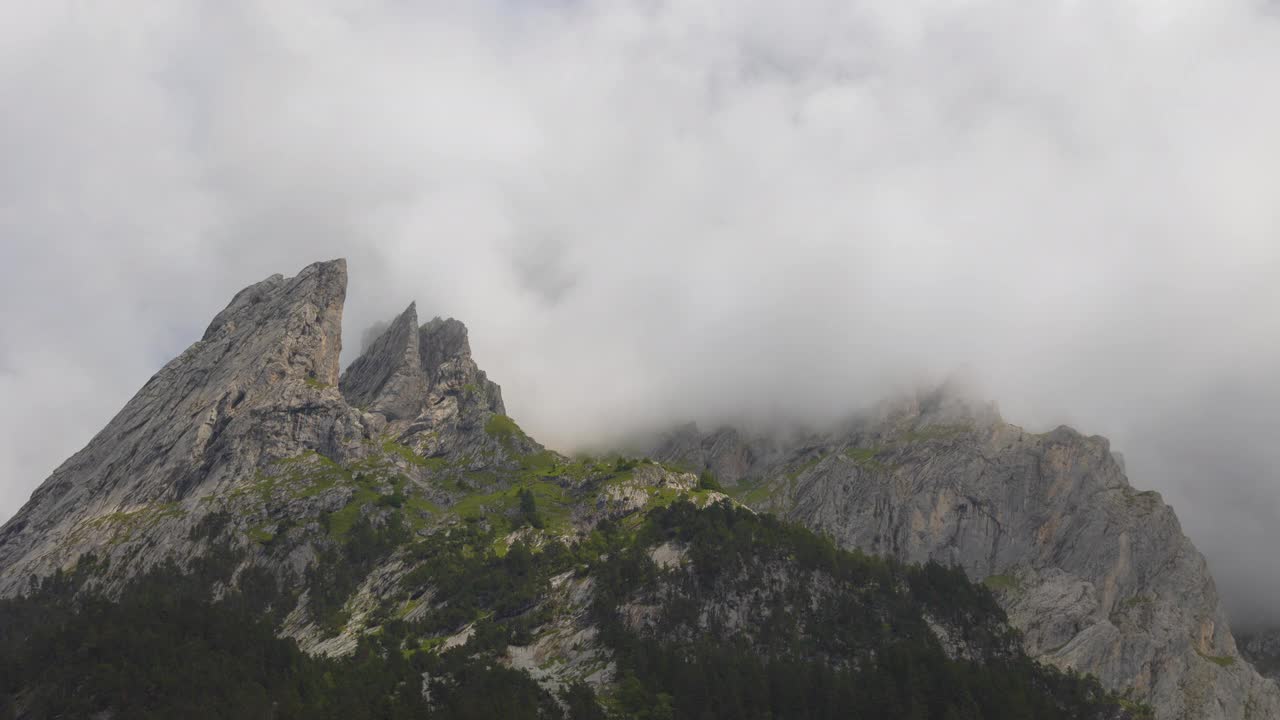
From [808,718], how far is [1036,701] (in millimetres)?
42163

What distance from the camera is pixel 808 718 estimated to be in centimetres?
15700

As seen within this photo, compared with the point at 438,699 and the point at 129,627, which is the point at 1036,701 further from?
the point at 129,627

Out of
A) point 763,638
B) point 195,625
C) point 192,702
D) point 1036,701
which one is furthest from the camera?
point 763,638

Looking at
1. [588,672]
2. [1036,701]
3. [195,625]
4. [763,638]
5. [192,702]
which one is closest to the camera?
[192,702]

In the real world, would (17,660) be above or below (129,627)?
below

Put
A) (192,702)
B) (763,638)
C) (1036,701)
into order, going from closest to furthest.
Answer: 1. (192,702)
2. (1036,701)
3. (763,638)

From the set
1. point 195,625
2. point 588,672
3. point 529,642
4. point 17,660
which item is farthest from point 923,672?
point 17,660

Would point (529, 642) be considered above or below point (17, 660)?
above

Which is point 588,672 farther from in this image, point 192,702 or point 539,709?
point 192,702

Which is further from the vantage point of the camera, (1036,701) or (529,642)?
(529,642)

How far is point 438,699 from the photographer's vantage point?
163 metres

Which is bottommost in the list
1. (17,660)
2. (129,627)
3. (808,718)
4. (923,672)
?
(17,660)

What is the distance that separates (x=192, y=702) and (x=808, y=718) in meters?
108

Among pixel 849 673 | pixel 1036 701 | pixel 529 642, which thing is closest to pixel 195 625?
pixel 529 642
